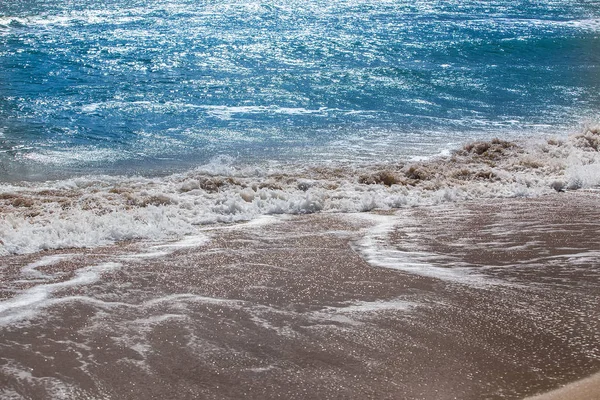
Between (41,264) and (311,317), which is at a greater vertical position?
(311,317)

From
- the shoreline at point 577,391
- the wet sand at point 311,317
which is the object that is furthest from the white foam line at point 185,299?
the shoreline at point 577,391

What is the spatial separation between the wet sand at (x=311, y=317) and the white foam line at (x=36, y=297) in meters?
0.02

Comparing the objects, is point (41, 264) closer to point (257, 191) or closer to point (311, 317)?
point (311, 317)

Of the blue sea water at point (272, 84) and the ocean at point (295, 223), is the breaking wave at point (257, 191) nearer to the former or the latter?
the ocean at point (295, 223)

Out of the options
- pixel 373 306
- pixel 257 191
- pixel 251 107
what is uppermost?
pixel 373 306

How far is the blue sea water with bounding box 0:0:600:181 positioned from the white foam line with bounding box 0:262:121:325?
5.76 metres

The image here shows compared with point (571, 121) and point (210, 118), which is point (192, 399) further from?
point (571, 121)

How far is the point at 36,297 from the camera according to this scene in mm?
5852

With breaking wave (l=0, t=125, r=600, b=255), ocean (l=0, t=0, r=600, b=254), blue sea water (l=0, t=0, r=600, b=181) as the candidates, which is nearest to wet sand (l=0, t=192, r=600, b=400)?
breaking wave (l=0, t=125, r=600, b=255)

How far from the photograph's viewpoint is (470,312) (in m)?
5.41

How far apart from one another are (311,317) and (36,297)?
230cm

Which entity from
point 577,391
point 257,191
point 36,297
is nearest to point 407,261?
point 577,391

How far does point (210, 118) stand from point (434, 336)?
40.1ft

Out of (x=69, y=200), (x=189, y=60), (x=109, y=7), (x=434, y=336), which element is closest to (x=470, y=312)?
(x=434, y=336)
